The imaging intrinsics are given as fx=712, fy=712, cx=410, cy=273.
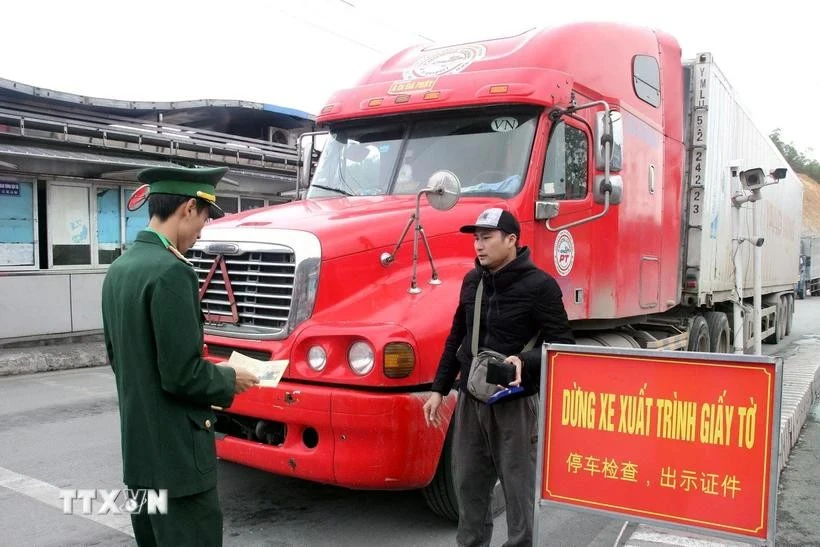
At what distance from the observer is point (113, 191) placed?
12.8 meters

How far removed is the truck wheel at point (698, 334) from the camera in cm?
835

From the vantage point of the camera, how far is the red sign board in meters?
2.99

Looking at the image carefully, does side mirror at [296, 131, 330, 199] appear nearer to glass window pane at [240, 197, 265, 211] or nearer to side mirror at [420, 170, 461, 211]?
side mirror at [420, 170, 461, 211]

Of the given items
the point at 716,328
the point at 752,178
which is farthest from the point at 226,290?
the point at 716,328

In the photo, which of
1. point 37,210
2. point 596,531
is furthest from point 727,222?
point 37,210

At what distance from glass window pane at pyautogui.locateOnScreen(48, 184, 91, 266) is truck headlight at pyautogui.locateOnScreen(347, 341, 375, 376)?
9.77m

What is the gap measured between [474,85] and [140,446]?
3715 mm

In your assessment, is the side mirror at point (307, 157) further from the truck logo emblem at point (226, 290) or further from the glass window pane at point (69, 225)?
the glass window pane at point (69, 225)

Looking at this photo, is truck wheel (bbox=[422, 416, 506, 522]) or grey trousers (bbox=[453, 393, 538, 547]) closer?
grey trousers (bbox=[453, 393, 538, 547])

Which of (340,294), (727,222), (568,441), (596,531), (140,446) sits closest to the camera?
(140,446)

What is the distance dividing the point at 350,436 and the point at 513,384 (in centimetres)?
105

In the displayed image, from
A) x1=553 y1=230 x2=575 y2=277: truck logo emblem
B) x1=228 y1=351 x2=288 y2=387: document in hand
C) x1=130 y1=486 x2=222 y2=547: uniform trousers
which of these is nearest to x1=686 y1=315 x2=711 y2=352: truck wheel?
x1=553 y1=230 x2=575 y2=277: truck logo emblem

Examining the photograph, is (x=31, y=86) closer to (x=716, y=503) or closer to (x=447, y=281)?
(x=447, y=281)

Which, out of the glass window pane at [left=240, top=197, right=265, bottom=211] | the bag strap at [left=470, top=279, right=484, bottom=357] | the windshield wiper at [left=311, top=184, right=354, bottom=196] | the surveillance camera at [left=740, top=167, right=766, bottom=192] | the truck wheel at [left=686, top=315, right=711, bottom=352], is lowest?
the truck wheel at [left=686, top=315, right=711, bottom=352]
